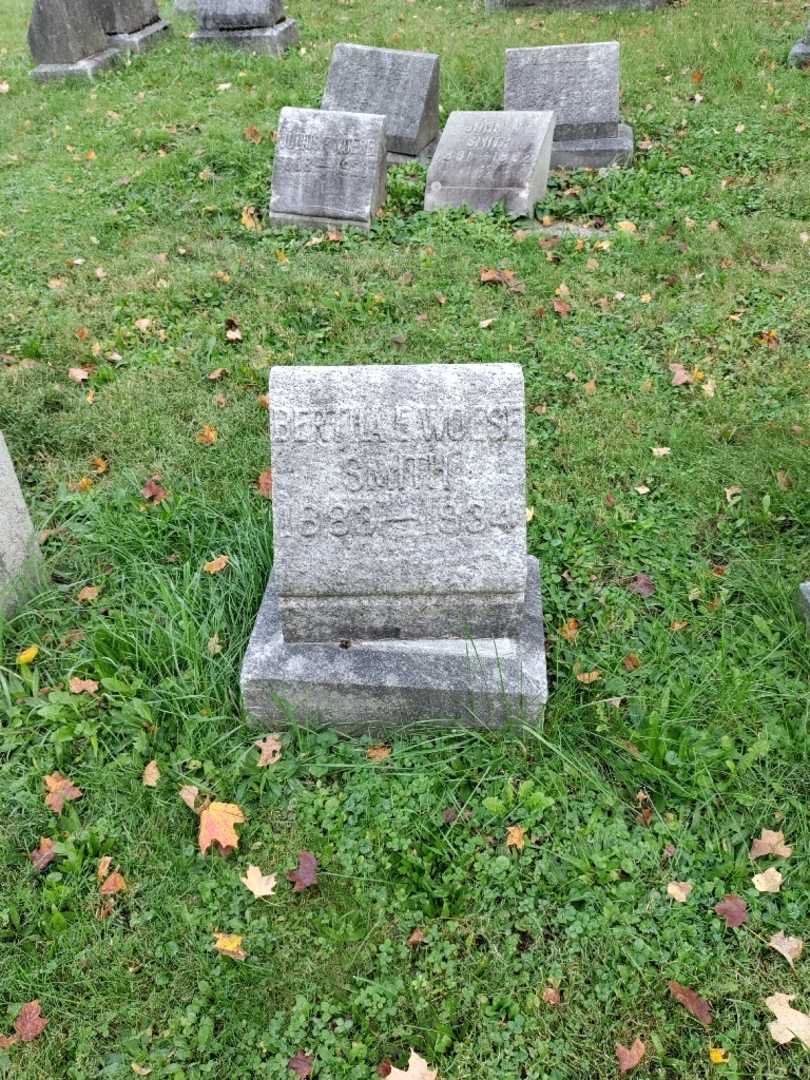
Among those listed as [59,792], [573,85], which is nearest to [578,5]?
[573,85]

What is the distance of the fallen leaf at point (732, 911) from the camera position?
7.64 ft

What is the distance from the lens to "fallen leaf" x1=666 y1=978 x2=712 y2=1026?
7.04 feet

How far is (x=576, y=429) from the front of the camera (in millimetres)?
4336

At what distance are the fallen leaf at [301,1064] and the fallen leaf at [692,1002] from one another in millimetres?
Result: 995

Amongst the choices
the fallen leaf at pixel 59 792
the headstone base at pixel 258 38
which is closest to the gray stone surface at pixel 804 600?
the fallen leaf at pixel 59 792

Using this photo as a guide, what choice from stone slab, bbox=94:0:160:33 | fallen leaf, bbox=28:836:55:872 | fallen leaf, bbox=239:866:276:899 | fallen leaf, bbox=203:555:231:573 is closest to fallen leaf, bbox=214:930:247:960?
fallen leaf, bbox=239:866:276:899

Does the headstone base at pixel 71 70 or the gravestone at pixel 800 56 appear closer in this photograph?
the gravestone at pixel 800 56

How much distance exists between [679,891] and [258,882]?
1270mm

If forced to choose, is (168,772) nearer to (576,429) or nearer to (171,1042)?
(171,1042)

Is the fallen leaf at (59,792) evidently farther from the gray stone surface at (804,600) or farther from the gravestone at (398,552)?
the gray stone surface at (804,600)

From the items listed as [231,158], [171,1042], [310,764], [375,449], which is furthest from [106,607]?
[231,158]

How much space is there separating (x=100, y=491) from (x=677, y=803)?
9.63 ft

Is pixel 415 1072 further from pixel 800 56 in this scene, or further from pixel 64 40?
pixel 64 40

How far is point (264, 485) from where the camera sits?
395 cm
